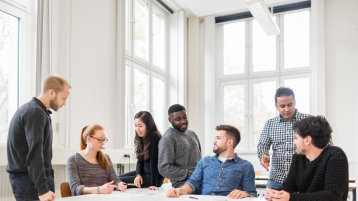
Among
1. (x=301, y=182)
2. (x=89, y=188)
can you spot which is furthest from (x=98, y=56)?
(x=301, y=182)

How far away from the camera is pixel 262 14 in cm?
545

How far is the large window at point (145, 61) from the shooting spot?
5926mm

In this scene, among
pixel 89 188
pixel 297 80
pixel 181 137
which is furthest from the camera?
pixel 297 80

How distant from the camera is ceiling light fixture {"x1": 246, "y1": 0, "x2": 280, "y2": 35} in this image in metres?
5.13

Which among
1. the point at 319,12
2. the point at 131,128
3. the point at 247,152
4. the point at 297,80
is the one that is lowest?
the point at 247,152

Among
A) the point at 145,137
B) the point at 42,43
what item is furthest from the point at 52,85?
the point at 42,43

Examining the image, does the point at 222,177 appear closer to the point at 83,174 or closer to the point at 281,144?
the point at 281,144

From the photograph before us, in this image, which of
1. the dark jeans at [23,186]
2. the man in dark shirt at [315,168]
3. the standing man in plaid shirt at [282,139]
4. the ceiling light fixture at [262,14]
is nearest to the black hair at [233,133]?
the standing man in plaid shirt at [282,139]

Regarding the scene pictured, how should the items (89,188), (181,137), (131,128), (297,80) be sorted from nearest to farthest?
(89,188), (181,137), (131,128), (297,80)

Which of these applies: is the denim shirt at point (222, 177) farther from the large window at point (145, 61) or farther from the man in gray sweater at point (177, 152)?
the large window at point (145, 61)

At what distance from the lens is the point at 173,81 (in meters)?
7.27

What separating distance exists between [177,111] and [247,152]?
407cm

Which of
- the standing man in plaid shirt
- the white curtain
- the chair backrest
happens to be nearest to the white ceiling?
the white curtain

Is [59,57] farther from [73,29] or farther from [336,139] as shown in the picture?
[336,139]
